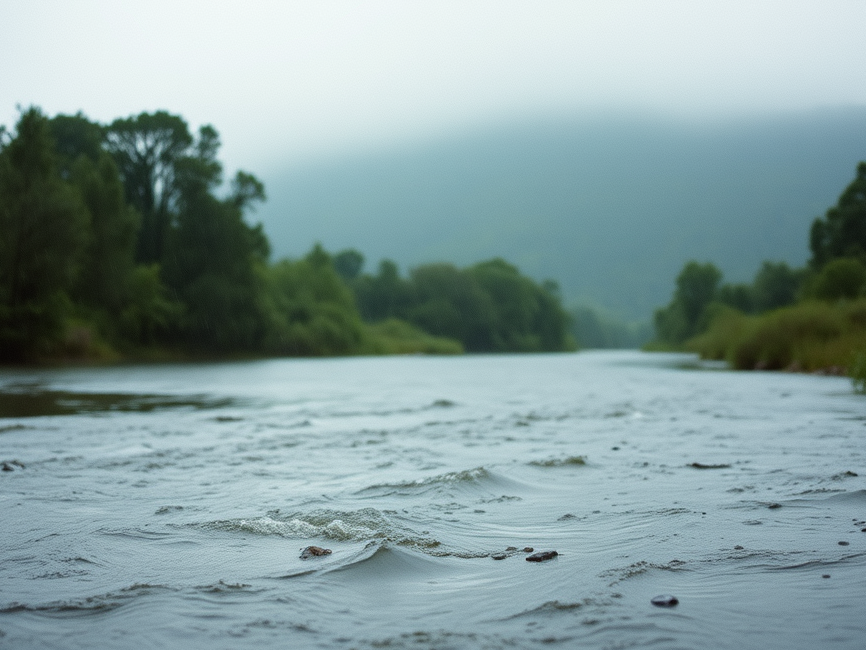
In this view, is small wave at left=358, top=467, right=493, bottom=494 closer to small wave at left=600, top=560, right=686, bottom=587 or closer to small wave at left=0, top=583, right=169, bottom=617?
small wave at left=600, top=560, right=686, bottom=587

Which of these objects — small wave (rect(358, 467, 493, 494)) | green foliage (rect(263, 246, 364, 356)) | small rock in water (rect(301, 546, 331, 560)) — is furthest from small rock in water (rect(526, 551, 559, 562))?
green foliage (rect(263, 246, 364, 356))

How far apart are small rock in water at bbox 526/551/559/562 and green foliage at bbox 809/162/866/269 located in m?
60.1

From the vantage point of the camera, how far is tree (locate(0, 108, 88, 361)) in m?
32.1

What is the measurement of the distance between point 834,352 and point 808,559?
21.7 m

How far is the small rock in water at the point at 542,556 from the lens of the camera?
136 inches

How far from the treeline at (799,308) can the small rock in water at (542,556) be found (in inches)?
534

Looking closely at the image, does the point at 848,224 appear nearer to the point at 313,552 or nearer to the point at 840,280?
the point at 840,280

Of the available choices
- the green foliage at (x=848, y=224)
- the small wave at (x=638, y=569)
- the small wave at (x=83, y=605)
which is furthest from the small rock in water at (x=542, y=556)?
the green foliage at (x=848, y=224)

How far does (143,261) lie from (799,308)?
4064 centimetres

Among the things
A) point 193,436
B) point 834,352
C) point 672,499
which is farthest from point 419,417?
point 834,352

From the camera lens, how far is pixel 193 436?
855 centimetres

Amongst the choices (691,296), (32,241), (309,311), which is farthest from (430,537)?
(691,296)

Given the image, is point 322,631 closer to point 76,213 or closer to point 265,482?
point 265,482

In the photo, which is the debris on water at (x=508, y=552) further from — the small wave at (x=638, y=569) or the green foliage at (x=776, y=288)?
the green foliage at (x=776, y=288)
